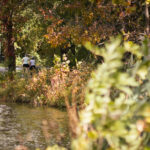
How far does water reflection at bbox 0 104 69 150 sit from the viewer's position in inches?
367

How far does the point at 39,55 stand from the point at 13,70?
2711cm

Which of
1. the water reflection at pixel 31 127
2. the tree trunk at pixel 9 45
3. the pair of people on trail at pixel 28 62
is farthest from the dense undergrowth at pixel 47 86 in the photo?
the pair of people on trail at pixel 28 62

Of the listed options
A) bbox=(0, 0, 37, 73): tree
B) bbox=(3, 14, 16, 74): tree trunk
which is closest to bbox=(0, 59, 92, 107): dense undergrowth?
bbox=(0, 0, 37, 73): tree

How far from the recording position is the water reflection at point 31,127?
9328mm

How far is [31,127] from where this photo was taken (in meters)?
11.4

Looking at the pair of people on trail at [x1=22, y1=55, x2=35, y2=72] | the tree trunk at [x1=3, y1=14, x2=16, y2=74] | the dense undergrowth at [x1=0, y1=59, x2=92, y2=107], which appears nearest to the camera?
the dense undergrowth at [x1=0, y1=59, x2=92, y2=107]

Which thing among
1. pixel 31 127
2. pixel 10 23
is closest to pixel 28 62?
pixel 10 23

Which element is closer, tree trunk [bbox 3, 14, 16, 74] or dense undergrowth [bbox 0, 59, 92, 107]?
dense undergrowth [bbox 0, 59, 92, 107]

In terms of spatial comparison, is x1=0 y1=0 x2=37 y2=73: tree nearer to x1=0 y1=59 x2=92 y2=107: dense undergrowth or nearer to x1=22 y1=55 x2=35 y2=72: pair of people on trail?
x1=0 y1=59 x2=92 y2=107: dense undergrowth

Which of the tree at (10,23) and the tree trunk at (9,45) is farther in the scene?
the tree trunk at (9,45)

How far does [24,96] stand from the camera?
17078 mm

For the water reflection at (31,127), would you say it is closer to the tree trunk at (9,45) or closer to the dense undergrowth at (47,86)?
the dense undergrowth at (47,86)

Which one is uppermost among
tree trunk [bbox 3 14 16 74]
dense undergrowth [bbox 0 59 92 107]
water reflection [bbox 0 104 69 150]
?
tree trunk [bbox 3 14 16 74]

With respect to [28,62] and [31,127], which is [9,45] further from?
[31,127]
